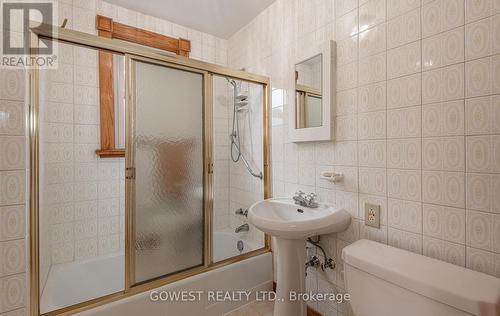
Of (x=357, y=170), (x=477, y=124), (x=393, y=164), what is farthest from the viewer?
(x=357, y=170)

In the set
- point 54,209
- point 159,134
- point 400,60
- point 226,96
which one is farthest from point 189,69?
point 54,209

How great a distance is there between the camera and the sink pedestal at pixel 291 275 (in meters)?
1.32

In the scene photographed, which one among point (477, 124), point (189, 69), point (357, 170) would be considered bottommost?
point (357, 170)

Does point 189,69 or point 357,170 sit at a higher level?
point 189,69

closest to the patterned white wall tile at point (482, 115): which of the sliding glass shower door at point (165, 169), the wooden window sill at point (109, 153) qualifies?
the sliding glass shower door at point (165, 169)

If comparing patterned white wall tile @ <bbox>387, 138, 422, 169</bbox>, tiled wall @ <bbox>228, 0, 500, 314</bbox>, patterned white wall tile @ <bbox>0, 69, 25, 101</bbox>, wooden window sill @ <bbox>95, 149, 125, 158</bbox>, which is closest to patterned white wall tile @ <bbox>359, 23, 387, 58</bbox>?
tiled wall @ <bbox>228, 0, 500, 314</bbox>

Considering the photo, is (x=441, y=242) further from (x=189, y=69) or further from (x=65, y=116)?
(x=65, y=116)

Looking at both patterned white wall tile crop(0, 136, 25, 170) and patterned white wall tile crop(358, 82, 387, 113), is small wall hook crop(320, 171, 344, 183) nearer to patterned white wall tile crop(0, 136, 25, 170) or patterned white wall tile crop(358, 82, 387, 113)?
patterned white wall tile crop(358, 82, 387, 113)

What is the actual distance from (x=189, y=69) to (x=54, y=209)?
1487 mm

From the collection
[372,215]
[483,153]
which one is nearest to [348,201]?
[372,215]

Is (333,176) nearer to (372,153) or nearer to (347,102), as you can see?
(372,153)

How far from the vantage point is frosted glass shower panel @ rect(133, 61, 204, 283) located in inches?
54.9

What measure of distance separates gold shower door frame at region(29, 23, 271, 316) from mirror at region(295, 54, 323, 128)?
1.21 feet

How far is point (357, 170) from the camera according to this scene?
1313 mm
